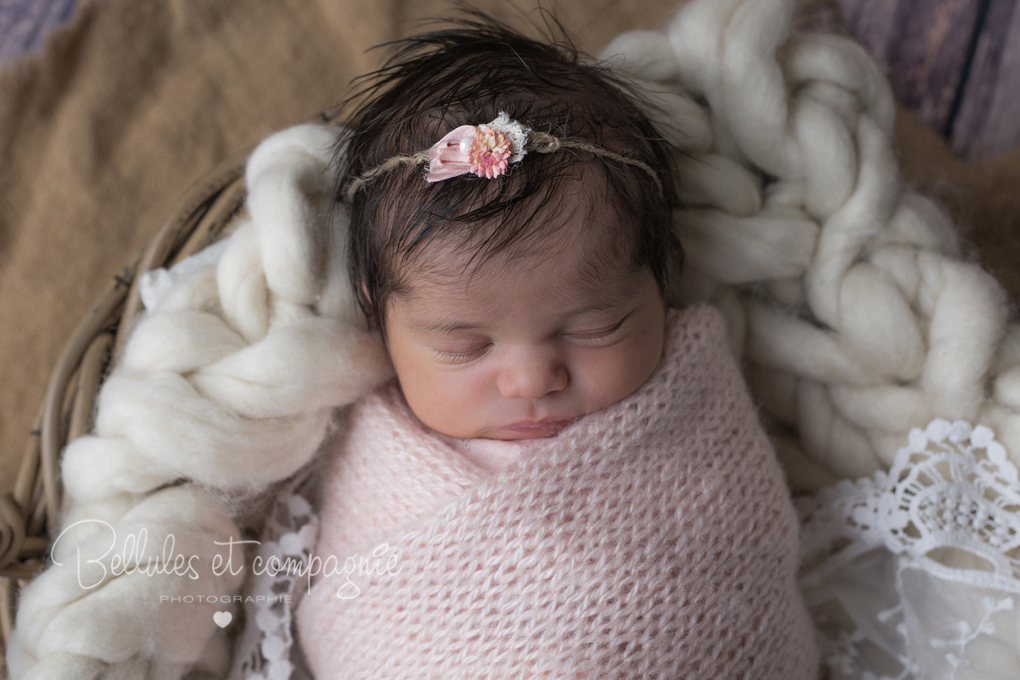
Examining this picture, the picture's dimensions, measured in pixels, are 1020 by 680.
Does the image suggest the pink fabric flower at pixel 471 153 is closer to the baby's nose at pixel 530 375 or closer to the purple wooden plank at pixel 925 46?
the baby's nose at pixel 530 375

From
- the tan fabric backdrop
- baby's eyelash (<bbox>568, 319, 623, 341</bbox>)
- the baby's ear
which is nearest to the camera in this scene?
baby's eyelash (<bbox>568, 319, 623, 341</bbox>)

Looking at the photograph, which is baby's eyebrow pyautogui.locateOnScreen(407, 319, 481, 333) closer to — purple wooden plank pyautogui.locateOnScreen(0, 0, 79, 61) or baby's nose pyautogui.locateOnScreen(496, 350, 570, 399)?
baby's nose pyautogui.locateOnScreen(496, 350, 570, 399)

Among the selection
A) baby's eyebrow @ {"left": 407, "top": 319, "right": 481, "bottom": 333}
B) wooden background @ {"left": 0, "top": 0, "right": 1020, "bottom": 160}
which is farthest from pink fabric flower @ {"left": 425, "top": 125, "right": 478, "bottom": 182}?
wooden background @ {"left": 0, "top": 0, "right": 1020, "bottom": 160}

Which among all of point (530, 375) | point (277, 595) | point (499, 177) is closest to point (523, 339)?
point (530, 375)

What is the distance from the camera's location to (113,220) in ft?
5.33

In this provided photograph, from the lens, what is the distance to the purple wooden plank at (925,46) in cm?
165

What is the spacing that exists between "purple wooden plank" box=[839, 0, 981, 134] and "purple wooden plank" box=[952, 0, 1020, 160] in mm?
29

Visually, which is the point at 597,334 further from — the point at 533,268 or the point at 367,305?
the point at 367,305

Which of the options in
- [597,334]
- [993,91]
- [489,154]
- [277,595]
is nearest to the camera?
[489,154]

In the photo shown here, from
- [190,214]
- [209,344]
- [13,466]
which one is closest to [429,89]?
[209,344]

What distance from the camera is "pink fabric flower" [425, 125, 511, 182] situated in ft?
2.63

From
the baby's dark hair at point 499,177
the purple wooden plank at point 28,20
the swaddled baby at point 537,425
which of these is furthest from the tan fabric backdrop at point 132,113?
the swaddled baby at point 537,425

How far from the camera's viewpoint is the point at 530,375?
86cm

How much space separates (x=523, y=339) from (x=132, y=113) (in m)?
1.27
